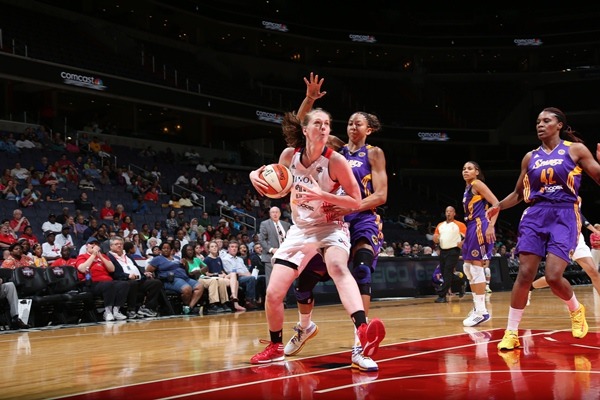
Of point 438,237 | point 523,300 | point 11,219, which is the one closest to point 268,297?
point 523,300

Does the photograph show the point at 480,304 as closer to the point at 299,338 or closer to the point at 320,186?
the point at 299,338

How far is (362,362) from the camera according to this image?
5465mm

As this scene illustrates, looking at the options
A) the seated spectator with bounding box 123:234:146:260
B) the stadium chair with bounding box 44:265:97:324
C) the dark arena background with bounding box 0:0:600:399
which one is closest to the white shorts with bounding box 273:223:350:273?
the dark arena background with bounding box 0:0:600:399

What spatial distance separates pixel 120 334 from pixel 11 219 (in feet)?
27.2

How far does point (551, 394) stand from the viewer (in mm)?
4328

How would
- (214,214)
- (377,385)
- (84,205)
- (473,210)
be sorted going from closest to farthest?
(377,385) → (473,210) → (84,205) → (214,214)

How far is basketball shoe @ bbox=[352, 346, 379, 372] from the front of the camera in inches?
214

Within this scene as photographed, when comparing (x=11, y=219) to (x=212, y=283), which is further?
(x=11, y=219)

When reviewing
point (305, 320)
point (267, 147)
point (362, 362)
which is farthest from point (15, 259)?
point (267, 147)

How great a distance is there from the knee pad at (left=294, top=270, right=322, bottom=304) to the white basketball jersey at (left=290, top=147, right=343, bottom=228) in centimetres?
57

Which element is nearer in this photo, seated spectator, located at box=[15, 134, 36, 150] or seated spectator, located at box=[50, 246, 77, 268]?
seated spectator, located at box=[50, 246, 77, 268]

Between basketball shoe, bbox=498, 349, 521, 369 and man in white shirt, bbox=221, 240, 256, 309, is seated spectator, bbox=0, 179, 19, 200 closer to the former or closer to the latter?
man in white shirt, bbox=221, 240, 256, 309

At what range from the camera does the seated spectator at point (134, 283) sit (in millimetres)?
12164

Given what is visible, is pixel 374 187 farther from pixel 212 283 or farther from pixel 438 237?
pixel 438 237
